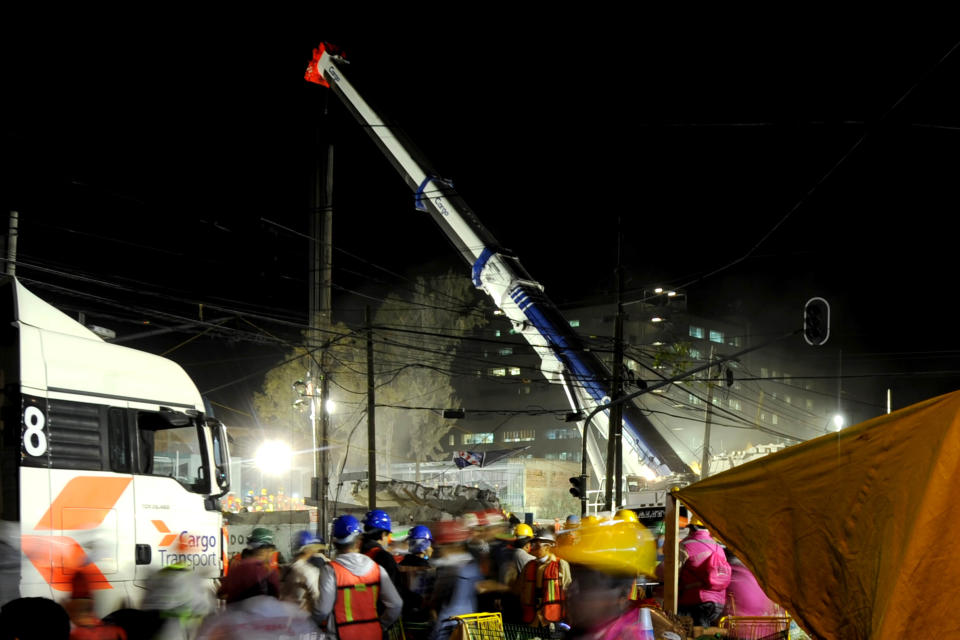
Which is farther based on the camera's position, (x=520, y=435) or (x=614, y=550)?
(x=520, y=435)

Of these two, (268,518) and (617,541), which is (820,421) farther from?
(617,541)

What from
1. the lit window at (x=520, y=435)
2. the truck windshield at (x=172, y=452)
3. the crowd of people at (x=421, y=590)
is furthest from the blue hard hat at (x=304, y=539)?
the lit window at (x=520, y=435)

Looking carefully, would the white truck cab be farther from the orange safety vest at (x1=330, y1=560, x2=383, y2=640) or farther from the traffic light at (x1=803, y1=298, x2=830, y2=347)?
the traffic light at (x1=803, y1=298, x2=830, y2=347)

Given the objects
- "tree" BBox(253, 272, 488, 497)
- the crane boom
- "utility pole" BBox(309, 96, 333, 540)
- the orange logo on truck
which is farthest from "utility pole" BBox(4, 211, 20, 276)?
"tree" BBox(253, 272, 488, 497)

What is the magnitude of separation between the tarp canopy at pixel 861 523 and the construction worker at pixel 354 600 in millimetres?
2626

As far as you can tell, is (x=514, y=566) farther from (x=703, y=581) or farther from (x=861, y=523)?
(x=861, y=523)

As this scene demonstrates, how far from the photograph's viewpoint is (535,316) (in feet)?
113

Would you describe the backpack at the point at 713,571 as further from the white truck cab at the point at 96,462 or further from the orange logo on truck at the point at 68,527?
the orange logo on truck at the point at 68,527

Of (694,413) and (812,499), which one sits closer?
(812,499)

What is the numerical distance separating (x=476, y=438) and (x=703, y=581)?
86.4 metres

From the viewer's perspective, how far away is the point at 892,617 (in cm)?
464

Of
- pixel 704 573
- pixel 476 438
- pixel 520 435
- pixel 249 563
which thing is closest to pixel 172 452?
pixel 249 563

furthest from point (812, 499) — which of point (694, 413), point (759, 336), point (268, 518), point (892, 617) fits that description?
point (759, 336)

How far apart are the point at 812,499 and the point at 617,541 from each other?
2.03 metres
